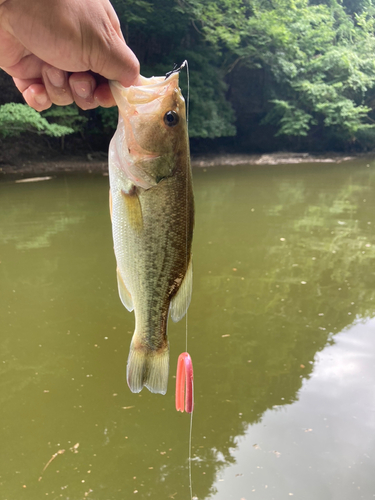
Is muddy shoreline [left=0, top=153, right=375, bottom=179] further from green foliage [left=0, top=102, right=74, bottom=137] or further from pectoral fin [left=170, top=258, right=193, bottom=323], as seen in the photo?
pectoral fin [left=170, top=258, right=193, bottom=323]

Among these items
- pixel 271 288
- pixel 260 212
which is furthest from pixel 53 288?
pixel 260 212

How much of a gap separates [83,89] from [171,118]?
467 mm

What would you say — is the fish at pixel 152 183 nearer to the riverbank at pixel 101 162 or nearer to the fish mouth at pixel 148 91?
the fish mouth at pixel 148 91

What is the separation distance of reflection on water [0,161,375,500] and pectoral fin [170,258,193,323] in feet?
5.07

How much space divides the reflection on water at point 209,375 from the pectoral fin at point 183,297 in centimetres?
154

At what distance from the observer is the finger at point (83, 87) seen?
5.19ft

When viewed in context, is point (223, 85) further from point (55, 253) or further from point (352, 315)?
point (352, 315)

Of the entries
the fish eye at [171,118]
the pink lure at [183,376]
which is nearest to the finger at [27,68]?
the fish eye at [171,118]

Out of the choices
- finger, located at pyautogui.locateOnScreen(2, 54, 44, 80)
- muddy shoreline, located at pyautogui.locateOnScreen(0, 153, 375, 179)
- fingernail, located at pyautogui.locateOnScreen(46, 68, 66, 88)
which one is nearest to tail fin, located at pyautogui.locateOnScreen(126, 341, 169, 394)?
fingernail, located at pyautogui.locateOnScreen(46, 68, 66, 88)

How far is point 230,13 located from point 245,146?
532 centimetres

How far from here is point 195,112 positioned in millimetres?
17312

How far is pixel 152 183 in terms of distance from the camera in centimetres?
134

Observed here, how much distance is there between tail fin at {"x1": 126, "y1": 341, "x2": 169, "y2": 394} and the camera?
150cm

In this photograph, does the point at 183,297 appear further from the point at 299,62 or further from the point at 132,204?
the point at 299,62
